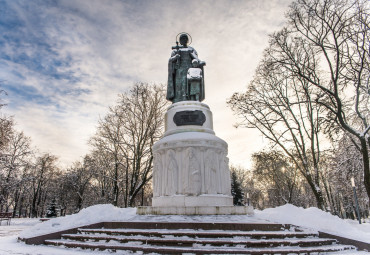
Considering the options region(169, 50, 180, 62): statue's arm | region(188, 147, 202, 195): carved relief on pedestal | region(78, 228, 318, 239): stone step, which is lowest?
region(78, 228, 318, 239): stone step

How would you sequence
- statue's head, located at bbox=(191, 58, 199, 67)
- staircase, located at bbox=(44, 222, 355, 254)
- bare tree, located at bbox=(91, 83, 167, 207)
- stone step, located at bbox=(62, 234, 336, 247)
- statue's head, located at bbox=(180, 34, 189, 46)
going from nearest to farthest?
1. staircase, located at bbox=(44, 222, 355, 254)
2. stone step, located at bbox=(62, 234, 336, 247)
3. statue's head, located at bbox=(191, 58, 199, 67)
4. statue's head, located at bbox=(180, 34, 189, 46)
5. bare tree, located at bbox=(91, 83, 167, 207)

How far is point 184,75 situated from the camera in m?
10.9

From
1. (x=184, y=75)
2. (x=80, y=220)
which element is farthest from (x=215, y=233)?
(x=184, y=75)

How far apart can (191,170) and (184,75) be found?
446 centimetres

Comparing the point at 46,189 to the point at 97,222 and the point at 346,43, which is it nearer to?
the point at 97,222

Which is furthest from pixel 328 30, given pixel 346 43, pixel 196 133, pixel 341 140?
pixel 196 133

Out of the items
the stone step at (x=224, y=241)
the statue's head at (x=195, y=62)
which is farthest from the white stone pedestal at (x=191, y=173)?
the statue's head at (x=195, y=62)

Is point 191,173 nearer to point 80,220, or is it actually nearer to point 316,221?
point 80,220

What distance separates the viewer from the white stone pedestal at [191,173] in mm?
8117

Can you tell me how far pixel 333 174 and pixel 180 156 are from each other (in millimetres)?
11081

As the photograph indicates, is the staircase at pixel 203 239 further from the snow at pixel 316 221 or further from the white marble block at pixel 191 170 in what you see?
the white marble block at pixel 191 170

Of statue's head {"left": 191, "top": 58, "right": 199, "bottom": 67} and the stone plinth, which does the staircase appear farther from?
statue's head {"left": 191, "top": 58, "right": 199, "bottom": 67}

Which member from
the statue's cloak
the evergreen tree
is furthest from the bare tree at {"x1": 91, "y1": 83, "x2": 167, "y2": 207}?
the evergreen tree

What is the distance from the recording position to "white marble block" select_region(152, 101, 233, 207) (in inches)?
327
